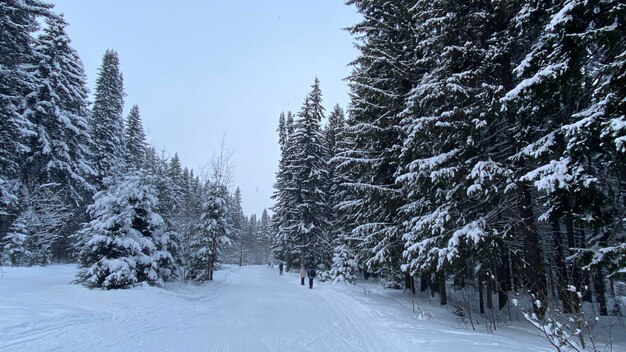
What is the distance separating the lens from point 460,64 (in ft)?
33.9

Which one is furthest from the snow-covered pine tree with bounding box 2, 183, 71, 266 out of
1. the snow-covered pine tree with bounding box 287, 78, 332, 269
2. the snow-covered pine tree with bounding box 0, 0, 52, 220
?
the snow-covered pine tree with bounding box 287, 78, 332, 269

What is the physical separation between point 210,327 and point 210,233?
61.4 feet

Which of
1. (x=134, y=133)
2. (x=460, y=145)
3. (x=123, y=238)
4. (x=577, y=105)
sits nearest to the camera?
(x=577, y=105)

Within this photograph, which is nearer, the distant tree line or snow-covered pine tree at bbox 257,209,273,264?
the distant tree line

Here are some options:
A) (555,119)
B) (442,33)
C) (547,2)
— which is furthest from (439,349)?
(442,33)

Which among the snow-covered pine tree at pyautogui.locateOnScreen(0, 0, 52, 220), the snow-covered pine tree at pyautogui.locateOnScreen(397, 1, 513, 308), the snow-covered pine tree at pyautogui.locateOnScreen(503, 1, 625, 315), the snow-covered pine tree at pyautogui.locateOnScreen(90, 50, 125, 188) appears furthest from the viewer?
the snow-covered pine tree at pyautogui.locateOnScreen(90, 50, 125, 188)

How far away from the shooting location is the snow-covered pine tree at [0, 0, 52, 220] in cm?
1586

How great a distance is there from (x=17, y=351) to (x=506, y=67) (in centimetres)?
1311

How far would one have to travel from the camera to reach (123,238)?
13859mm

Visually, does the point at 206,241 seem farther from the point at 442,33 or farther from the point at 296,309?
the point at 442,33

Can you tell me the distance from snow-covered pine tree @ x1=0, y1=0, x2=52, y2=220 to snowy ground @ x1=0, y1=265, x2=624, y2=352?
711 cm

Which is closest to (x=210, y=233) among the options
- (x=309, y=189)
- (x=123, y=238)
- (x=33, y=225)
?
(x=309, y=189)

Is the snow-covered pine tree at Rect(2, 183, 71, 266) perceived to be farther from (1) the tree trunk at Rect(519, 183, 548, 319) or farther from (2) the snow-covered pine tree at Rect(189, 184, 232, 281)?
(1) the tree trunk at Rect(519, 183, 548, 319)

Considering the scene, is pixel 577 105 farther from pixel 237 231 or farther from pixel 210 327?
pixel 237 231
